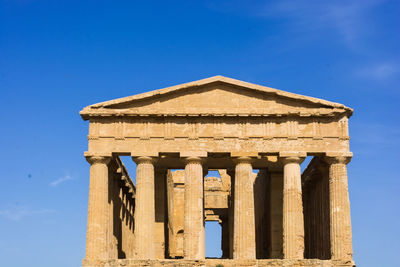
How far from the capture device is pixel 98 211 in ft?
122

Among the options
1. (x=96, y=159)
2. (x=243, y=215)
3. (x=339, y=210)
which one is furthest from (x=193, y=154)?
(x=339, y=210)

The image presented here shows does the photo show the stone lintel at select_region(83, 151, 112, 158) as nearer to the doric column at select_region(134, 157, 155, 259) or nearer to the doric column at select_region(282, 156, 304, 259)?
the doric column at select_region(134, 157, 155, 259)

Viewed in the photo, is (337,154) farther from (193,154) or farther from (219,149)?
(193,154)

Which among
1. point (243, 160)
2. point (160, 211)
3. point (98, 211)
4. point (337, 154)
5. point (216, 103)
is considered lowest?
point (98, 211)

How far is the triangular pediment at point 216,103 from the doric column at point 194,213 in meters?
2.92

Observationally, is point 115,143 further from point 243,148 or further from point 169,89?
point 243,148

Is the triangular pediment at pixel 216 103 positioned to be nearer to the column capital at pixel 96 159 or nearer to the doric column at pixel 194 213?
the column capital at pixel 96 159

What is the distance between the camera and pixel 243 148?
125 ft

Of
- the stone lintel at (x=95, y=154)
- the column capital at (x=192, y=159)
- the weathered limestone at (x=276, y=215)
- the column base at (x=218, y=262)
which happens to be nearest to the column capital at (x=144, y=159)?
the stone lintel at (x=95, y=154)

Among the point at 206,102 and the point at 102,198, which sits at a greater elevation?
the point at 206,102

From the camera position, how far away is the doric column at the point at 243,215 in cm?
3688

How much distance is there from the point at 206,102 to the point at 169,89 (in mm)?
2099

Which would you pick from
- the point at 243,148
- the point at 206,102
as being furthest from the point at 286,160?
the point at 206,102

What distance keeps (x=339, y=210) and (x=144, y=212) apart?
9.91 m
